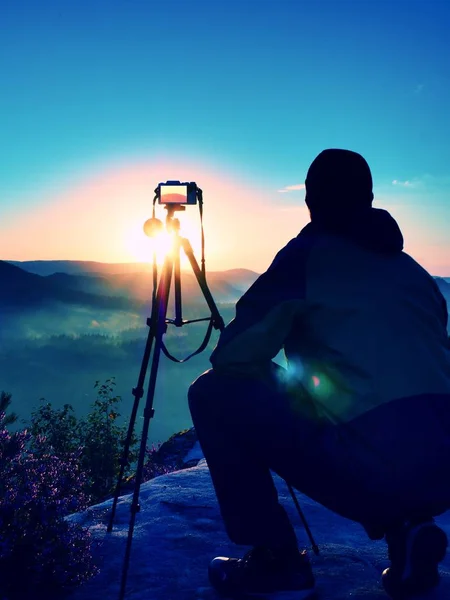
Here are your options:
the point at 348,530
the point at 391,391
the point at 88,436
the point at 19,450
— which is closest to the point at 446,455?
the point at 391,391

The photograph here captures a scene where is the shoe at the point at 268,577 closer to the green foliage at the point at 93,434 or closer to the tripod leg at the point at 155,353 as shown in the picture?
the tripod leg at the point at 155,353

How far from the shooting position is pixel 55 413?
1315cm

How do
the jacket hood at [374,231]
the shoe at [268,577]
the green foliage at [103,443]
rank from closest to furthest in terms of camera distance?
the jacket hood at [374,231] → the shoe at [268,577] → the green foliage at [103,443]

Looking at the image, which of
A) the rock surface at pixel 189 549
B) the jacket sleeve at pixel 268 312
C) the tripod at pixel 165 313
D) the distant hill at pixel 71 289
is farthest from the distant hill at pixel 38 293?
the jacket sleeve at pixel 268 312

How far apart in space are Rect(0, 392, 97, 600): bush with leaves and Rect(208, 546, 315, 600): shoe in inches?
32.0

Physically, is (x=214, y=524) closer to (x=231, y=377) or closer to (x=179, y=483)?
(x=179, y=483)

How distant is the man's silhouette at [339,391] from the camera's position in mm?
2127

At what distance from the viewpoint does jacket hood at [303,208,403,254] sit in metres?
2.30

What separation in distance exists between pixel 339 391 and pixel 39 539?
1886 mm

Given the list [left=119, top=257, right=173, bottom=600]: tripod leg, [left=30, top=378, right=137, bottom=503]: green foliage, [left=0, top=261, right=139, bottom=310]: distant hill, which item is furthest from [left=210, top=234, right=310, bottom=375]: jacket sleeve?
[left=0, top=261, right=139, bottom=310]: distant hill

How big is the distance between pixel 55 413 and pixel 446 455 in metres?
12.3

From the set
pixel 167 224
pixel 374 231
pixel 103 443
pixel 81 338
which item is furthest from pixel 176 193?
pixel 81 338

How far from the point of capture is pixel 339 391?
7.13 feet

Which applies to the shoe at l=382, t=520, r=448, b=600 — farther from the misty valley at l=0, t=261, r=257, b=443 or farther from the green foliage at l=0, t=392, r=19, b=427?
the misty valley at l=0, t=261, r=257, b=443
